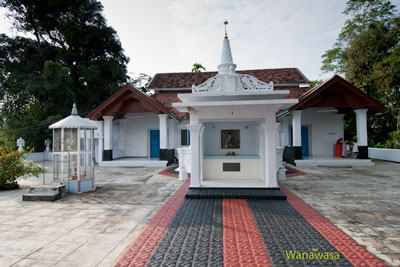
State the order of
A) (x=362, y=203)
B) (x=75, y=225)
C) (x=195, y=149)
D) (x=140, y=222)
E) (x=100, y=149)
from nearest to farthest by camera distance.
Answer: (x=75, y=225), (x=140, y=222), (x=362, y=203), (x=195, y=149), (x=100, y=149)

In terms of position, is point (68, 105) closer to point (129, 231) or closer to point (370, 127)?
A: point (129, 231)

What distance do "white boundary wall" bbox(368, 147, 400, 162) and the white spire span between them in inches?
513

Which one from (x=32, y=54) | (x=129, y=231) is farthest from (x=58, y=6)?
(x=129, y=231)

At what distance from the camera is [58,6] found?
21906 mm

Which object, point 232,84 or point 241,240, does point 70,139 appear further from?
point 241,240

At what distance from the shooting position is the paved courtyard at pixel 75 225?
3.12 metres

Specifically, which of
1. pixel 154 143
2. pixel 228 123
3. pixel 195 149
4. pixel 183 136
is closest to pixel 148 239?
pixel 195 149

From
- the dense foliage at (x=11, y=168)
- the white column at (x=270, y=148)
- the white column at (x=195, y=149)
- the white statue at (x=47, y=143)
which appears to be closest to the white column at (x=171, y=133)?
the dense foliage at (x=11, y=168)

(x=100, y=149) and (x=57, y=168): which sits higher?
(x=100, y=149)

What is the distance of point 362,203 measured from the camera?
218 inches

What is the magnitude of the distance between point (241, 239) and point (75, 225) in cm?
326

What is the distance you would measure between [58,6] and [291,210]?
2807 cm

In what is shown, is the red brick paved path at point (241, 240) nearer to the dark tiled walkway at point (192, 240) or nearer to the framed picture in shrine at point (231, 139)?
the dark tiled walkway at point (192, 240)

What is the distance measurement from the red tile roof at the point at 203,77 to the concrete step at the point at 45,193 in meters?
13.1
